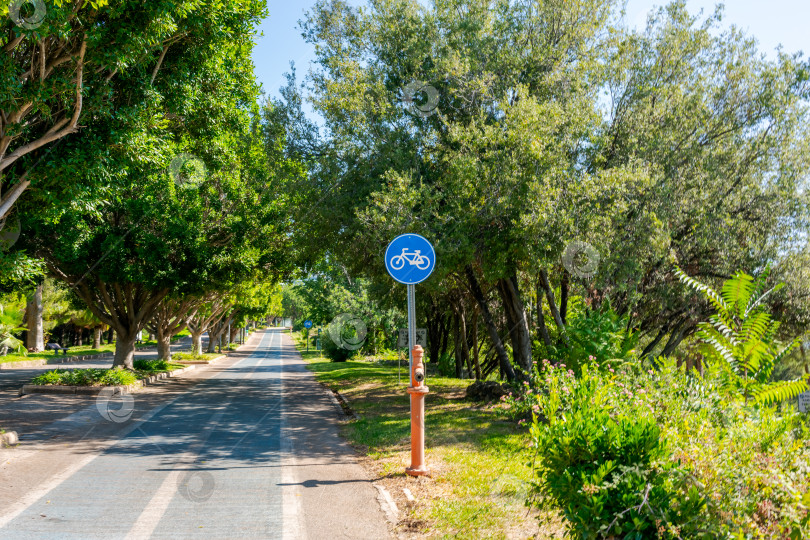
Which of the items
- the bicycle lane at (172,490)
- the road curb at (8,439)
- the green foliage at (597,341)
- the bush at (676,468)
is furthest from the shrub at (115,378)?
the bush at (676,468)

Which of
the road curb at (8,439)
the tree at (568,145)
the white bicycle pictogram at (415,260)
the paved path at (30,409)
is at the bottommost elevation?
the paved path at (30,409)

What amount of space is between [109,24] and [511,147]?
23.3 ft

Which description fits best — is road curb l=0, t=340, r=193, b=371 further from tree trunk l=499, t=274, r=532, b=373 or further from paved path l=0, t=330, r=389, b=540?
tree trunk l=499, t=274, r=532, b=373

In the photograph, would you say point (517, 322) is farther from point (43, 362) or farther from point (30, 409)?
point (43, 362)

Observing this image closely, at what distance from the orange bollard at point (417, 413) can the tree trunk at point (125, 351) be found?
57.6 ft

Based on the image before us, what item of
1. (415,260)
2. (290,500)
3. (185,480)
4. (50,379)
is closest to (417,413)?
(290,500)

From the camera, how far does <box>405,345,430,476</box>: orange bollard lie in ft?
23.9

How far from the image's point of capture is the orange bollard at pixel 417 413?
23.9ft

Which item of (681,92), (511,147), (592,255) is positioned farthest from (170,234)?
(681,92)

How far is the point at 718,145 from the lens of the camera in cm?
1417

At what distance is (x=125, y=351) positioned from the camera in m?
22.0

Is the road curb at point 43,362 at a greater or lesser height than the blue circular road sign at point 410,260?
lesser

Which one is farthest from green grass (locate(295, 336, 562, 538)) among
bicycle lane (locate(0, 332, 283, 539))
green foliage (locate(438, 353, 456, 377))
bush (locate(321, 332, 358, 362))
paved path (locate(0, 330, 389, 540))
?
bush (locate(321, 332, 358, 362))

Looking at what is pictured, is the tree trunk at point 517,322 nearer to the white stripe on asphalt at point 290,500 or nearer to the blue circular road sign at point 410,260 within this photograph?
the blue circular road sign at point 410,260
